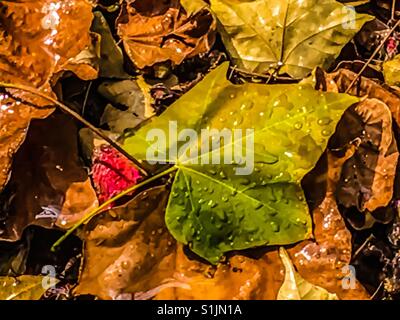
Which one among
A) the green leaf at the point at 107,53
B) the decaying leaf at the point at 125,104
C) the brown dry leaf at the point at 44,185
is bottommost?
the brown dry leaf at the point at 44,185

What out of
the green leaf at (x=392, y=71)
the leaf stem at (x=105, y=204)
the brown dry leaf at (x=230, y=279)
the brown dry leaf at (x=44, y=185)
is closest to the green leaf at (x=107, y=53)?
the brown dry leaf at (x=44, y=185)

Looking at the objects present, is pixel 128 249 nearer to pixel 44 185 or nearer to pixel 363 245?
pixel 44 185

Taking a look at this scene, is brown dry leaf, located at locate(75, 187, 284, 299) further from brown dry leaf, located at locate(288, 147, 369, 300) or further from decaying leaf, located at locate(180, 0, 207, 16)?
decaying leaf, located at locate(180, 0, 207, 16)

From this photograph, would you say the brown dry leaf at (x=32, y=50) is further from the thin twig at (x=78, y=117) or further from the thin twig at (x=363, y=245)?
the thin twig at (x=363, y=245)

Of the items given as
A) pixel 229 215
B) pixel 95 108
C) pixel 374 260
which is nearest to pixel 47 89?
pixel 95 108

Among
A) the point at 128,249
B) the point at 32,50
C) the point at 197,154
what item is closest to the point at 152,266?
the point at 128,249

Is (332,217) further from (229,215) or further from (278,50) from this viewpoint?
(278,50)
